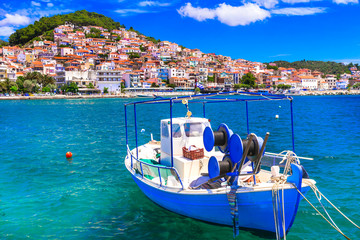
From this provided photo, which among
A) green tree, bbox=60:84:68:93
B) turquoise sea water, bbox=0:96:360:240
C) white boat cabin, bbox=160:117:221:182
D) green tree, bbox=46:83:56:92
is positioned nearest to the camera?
turquoise sea water, bbox=0:96:360:240

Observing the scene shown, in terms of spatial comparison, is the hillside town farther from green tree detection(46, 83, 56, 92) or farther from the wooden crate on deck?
the wooden crate on deck

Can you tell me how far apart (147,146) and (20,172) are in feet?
21.2

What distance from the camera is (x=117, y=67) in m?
135

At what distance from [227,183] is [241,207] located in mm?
682

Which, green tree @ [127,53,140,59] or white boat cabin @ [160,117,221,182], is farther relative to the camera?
green tree @ [127,53,140,59]

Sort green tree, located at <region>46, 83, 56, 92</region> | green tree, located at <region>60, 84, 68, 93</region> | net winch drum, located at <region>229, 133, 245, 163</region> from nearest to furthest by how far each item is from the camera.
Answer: net winch drum, located at <region>229, 133, 245, 163</region> < green tree, located at <region>46, 83, 56, 92</region> < green tree, located at <region>60, 84, 68, 93</region>

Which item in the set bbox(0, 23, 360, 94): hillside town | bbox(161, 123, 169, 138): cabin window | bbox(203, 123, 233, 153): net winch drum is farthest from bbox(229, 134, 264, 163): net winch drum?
bbox(0, 23, 360, 94): hillside town

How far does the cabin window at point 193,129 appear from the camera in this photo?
9.48m

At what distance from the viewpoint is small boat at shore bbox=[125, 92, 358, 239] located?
6.59 m

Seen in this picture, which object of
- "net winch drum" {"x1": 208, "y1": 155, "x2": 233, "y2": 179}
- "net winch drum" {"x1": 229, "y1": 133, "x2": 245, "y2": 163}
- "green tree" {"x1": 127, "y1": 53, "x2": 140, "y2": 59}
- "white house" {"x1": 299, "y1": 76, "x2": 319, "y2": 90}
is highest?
"green tree" {"x1": 127, "y1": 53, "x2": 140, "y2": 59}

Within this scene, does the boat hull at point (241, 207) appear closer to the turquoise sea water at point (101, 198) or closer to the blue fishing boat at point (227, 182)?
the blue fishing boat at point (227, 182)

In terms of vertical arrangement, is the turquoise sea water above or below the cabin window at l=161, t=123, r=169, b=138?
below

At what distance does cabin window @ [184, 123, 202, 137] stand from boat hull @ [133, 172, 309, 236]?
7.18ft

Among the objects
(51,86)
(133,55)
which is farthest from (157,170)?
(133,55)
